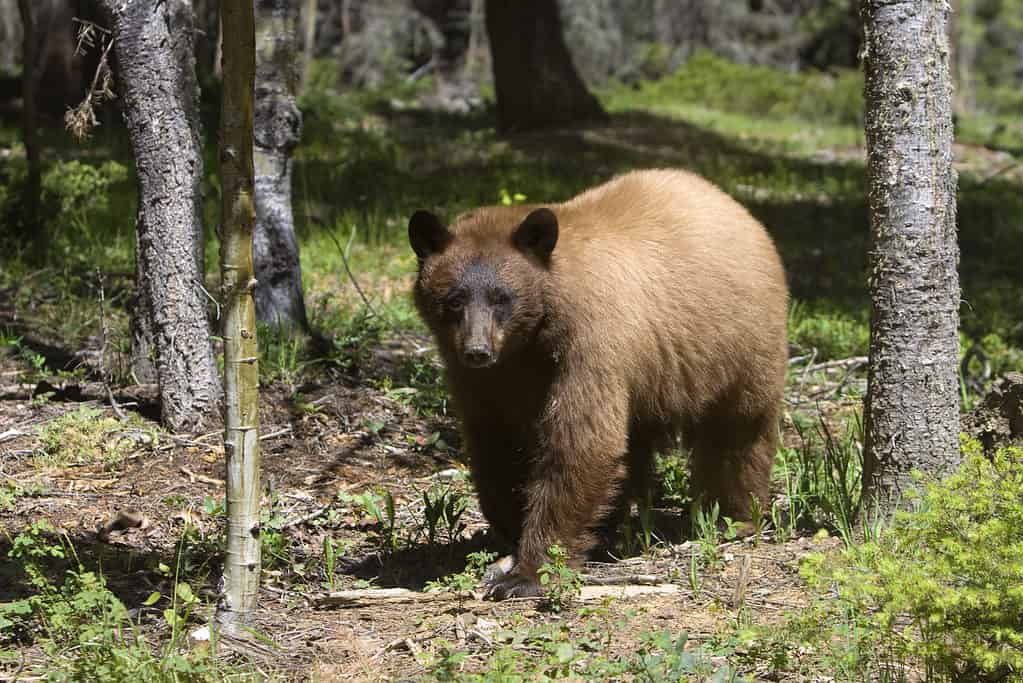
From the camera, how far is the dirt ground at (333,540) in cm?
439

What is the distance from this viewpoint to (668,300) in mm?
5324

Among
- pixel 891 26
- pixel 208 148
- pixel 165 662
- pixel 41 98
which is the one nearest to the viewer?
pixel 165 662

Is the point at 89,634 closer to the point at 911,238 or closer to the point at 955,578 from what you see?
the point at 955,578

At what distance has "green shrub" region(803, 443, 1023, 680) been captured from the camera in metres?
3.43

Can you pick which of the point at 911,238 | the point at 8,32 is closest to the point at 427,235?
the point at 911,238

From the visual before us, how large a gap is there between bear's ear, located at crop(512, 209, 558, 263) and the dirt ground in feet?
4.70

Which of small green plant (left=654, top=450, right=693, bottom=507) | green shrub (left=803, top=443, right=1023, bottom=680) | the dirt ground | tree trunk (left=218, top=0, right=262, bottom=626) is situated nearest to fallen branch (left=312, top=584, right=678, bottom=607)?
the dirt ground

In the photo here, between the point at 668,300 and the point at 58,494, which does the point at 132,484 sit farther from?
the point at 668,300

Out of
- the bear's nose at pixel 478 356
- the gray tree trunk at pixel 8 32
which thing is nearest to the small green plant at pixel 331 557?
the bear's nose at pixel 478 356

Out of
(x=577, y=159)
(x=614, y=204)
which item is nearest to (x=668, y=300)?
(x=614, y=204)

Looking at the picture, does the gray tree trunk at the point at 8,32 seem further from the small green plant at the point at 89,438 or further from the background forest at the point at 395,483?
the small green plant at the point at 89,438

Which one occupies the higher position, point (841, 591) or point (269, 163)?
point (269, 163)

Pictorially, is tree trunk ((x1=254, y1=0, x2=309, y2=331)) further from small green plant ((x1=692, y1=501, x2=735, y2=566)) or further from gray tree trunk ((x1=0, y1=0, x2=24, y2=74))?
gray tree trunk ((x1=0, y1=0, x2=24, y2=74))

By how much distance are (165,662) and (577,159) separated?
431 inches
